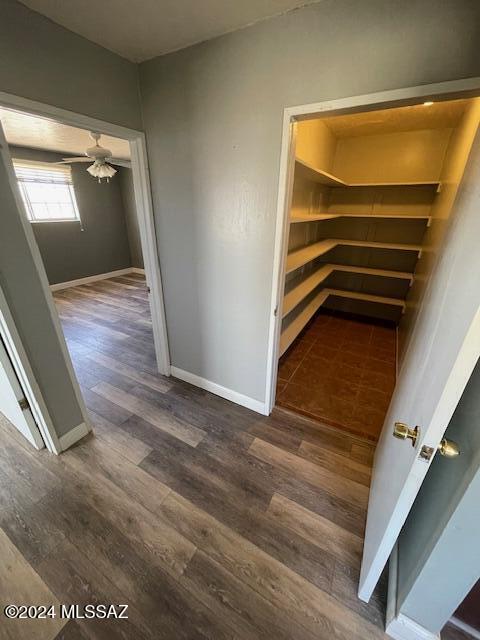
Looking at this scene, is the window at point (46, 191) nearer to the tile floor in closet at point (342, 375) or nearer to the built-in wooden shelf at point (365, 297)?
the tile floor in closet at point (342, 375)

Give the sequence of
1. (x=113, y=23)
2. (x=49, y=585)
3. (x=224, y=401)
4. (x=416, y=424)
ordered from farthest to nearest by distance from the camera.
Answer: (x=224, y=401), (x=113, y=23), (x=49, y=585), (x=416, y=424)

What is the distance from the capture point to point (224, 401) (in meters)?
2.25

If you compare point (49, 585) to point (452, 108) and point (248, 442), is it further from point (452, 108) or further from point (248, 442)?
point (452, 108)

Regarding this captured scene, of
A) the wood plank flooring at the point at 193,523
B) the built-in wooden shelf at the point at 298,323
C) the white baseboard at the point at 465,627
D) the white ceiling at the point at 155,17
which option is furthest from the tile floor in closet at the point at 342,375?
the white ceiling at the point at 155,17

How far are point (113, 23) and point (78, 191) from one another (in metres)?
4.77

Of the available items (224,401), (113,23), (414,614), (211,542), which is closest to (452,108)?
(113,23)

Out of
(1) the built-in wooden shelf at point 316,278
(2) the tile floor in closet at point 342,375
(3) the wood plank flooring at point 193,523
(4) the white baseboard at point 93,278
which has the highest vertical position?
(1) the built-in wooden shelf at point 316,278

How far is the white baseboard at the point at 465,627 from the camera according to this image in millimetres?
992

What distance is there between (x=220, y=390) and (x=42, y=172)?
206 inches

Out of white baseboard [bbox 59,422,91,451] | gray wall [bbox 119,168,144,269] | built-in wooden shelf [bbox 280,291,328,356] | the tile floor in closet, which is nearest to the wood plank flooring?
white baseboard [bbox 59,422,91,451]

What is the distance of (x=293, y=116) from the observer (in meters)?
1.30

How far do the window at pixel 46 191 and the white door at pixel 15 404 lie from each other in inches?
154

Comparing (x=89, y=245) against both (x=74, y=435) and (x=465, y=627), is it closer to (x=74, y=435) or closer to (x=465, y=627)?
(x=74, y=435)

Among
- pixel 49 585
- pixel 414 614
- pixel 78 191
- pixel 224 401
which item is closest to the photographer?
pixel 414 614
